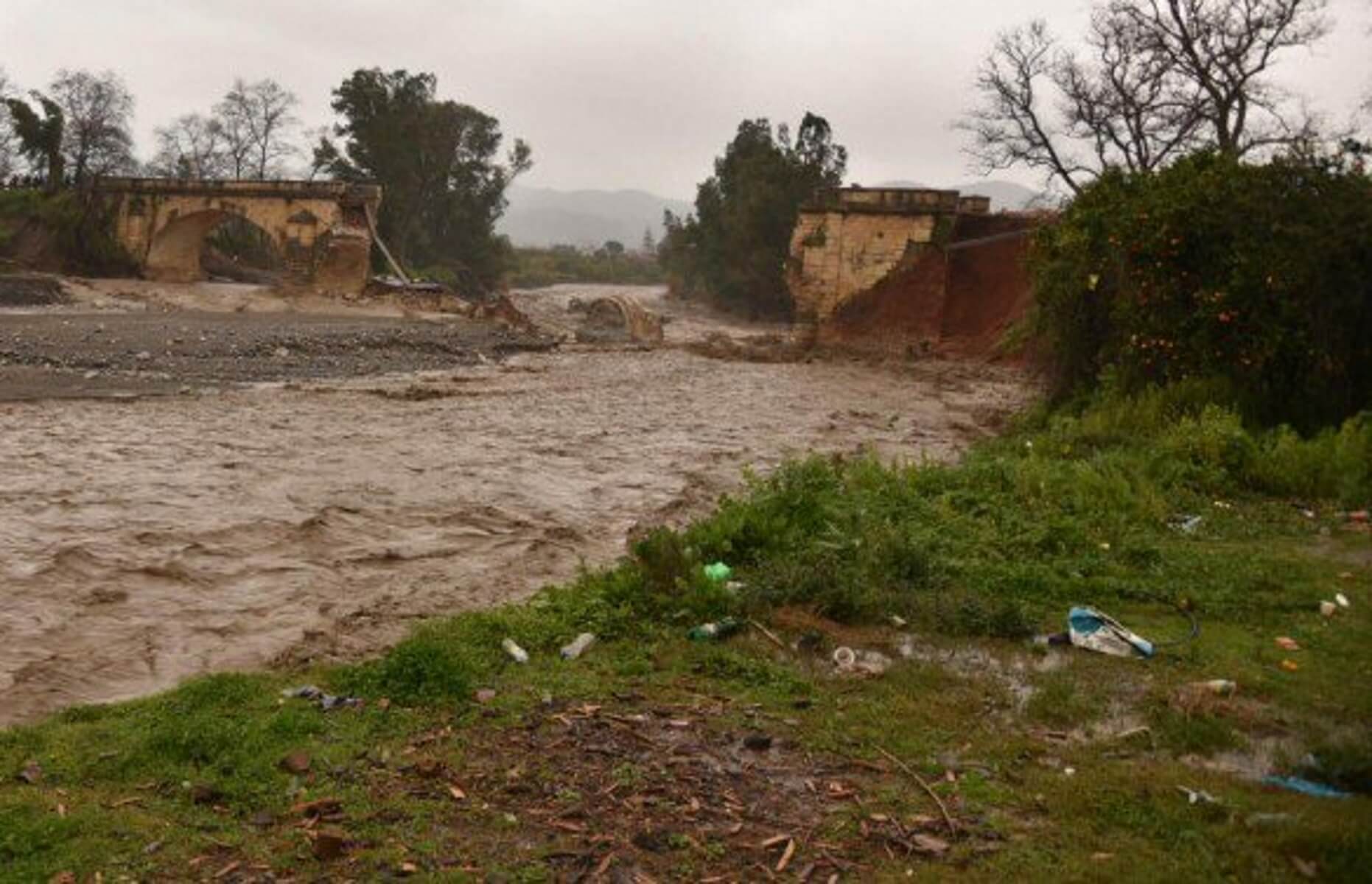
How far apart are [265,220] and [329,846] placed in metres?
32.6

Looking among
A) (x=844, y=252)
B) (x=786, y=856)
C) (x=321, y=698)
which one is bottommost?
(x=321, y=698)

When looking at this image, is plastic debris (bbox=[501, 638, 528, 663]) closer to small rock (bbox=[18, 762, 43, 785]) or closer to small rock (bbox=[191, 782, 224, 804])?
small rock (bbox=[191, 782, 224, 804])

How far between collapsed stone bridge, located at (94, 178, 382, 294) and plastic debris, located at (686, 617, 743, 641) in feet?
94.1

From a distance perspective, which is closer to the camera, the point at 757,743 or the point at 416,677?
the point at 757,743

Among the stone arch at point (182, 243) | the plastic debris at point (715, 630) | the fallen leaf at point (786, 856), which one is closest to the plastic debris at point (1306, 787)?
the fallen leaf at point (786, 856)

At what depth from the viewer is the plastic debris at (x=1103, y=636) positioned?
17.9ft

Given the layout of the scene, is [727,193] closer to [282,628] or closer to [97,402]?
[97,402]

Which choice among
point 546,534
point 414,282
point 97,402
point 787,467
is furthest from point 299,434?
point 414,282

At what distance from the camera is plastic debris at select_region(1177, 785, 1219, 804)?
3.78 meters

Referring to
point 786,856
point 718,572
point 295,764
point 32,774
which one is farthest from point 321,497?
point 786,856

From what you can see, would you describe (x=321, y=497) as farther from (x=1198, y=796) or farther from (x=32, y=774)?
(x=1198, y=796)

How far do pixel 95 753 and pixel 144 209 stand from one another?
34.3 metres

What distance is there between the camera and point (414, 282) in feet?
109

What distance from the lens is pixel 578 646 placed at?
550 cm
